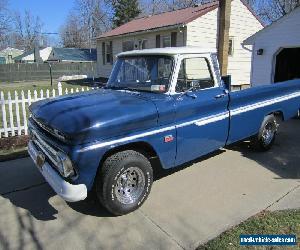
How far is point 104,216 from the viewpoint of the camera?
4301 millimetres

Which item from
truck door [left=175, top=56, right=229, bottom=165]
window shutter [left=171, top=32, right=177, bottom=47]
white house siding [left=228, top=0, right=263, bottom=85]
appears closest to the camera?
truck door [left=175, top=56, right=229, bottom=165]

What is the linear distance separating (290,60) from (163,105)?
378 inches

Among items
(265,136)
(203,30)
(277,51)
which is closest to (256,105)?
(265,136)

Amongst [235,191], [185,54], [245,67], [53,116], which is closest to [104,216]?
[53,116]

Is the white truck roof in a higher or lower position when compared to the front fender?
higher

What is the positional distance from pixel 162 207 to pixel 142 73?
2.07 meters

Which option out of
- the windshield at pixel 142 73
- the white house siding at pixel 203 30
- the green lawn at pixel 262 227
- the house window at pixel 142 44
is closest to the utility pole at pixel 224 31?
the windshield at pixel 142 73

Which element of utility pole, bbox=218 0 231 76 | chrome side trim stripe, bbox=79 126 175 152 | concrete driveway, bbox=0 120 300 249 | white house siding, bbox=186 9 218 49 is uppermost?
white house siding, bbox=186 9 218 49

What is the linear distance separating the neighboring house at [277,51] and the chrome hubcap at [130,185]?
27.6 ft

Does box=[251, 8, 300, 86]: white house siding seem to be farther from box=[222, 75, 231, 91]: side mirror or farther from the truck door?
the truck door

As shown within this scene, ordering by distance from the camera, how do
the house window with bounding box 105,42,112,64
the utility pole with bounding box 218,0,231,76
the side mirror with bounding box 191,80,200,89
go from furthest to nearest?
the house window with bounding box 105,42,112,64 → the utility pole with bounding box 218,0,231,76 → the side mirror with bounding box 191,80,200,89

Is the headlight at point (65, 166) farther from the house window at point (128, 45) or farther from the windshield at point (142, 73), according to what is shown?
the house window at point (128, 45)

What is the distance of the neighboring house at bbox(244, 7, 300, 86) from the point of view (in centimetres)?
1053

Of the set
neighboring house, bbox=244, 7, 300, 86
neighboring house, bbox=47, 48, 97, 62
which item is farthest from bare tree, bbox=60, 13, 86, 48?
neighboring house, bbox=244, 7, 300, 86
